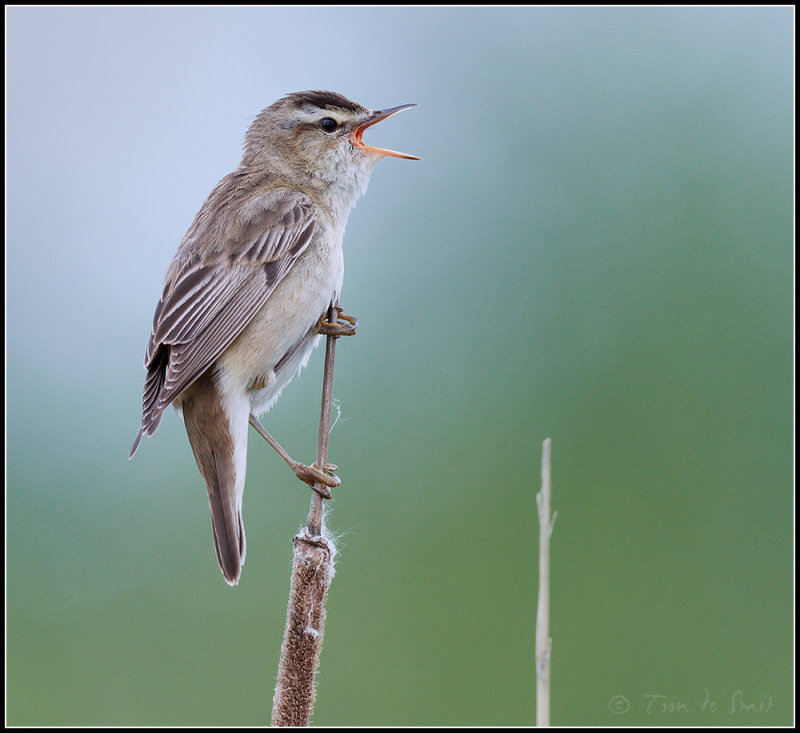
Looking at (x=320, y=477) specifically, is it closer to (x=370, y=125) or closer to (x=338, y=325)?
(x=338, y=325)

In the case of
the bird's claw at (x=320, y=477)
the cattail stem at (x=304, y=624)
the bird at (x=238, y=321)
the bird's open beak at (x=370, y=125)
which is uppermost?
the bird's open beak at (x=370, y=125)

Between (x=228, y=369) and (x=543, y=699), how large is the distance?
2.02 meters

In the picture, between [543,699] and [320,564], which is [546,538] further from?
[320,564]

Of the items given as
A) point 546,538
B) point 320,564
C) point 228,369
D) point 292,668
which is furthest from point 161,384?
point 546,538

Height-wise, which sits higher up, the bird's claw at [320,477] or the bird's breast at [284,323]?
the bird's breast at [284,323]

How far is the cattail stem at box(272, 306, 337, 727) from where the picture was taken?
2.33 meters

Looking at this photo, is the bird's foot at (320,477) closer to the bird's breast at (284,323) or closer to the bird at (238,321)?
the bird at (238,321)

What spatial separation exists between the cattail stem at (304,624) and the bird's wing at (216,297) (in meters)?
0.88

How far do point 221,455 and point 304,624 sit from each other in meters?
1.06

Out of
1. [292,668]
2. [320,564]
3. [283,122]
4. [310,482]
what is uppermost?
[283,122]

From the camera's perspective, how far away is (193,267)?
3445mm

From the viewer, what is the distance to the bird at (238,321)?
320cm

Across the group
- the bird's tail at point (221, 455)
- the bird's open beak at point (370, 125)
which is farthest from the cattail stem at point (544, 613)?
the bird's open beak at point (370, 125)

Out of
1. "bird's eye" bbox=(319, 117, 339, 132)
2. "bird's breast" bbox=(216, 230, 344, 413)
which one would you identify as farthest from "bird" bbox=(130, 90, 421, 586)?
"bird's eye" bbox=(319, 117, 339, 132)
